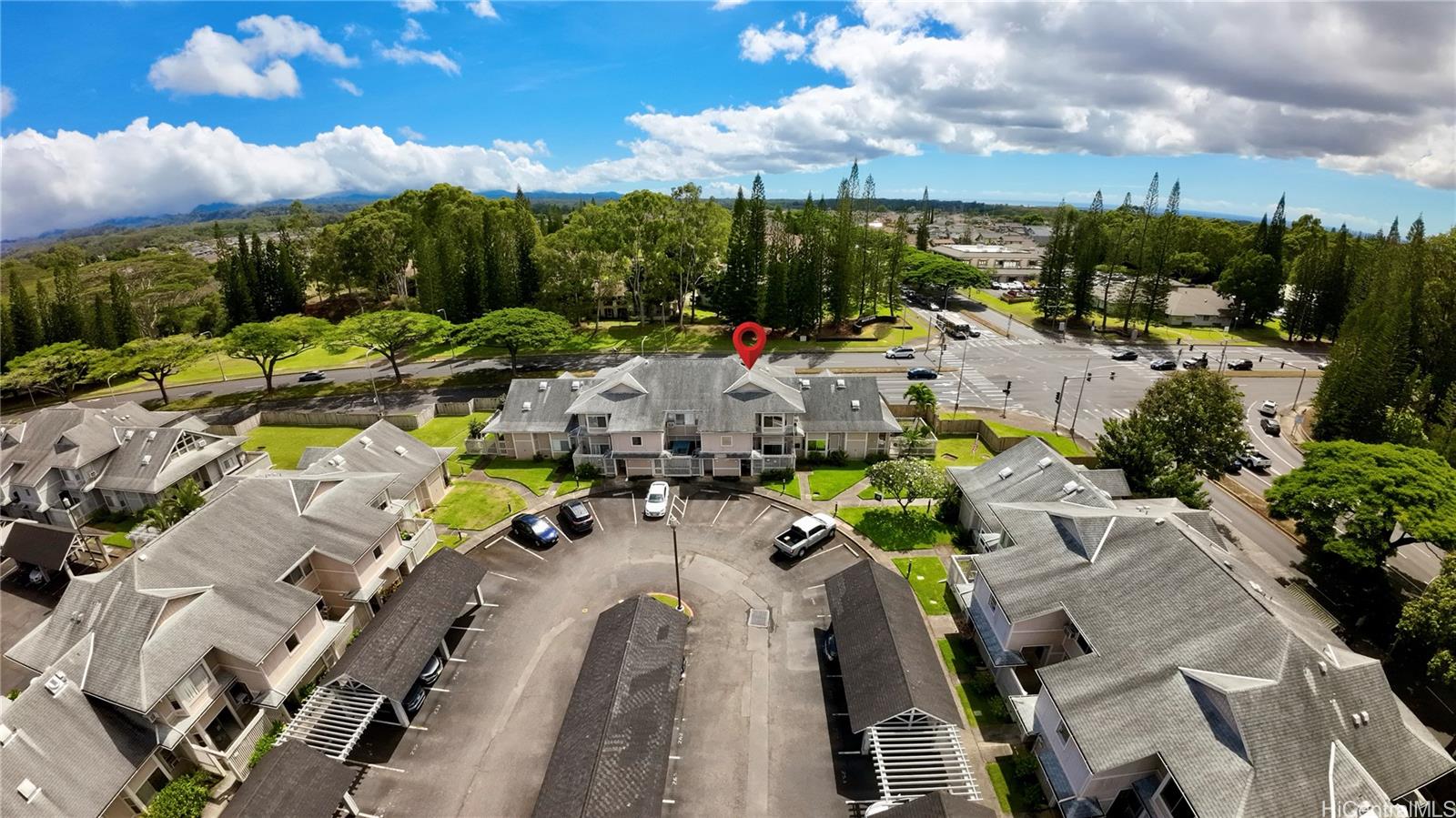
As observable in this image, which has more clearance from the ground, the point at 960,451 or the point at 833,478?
the point at 960,451

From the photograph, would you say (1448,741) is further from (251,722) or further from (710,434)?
(251,722)

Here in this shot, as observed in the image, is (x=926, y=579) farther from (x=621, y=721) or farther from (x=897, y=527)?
(x=621, y=721)

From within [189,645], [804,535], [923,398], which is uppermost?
[923,398]

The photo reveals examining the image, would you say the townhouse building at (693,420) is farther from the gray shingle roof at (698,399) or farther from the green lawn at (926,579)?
the green lawn at (926,579)

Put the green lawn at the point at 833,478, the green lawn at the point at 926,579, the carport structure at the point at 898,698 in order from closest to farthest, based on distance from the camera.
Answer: the carport structure at the point at 898,698
the green lawn at the point at 926,579
the green lawn at the point at 833,478

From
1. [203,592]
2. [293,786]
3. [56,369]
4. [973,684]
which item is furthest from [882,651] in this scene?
[56,369]

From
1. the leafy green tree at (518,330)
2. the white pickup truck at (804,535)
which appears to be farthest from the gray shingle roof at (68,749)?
the leafy green tree at (518,330)

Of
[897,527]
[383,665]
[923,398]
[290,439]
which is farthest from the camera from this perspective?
[290,439]
